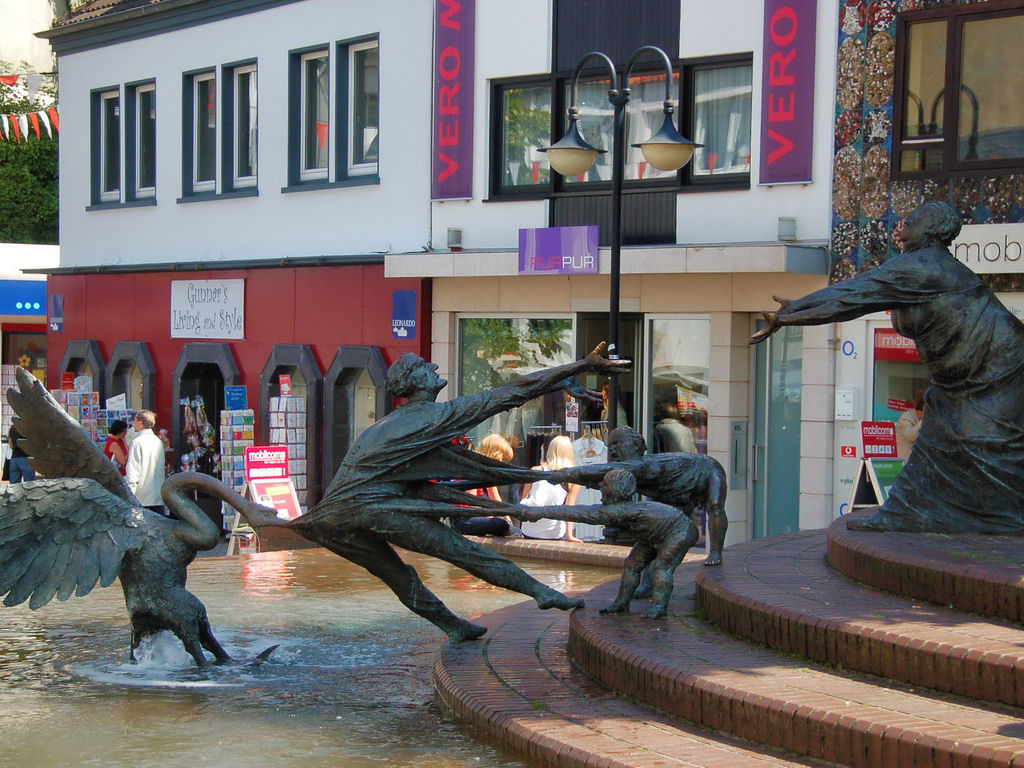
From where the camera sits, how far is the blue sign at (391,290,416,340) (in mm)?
20422

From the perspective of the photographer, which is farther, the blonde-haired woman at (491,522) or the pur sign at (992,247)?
the blonde-haired woman at (491,522)

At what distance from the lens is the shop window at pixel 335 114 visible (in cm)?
2164

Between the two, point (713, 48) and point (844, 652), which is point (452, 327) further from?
point (844, 652)

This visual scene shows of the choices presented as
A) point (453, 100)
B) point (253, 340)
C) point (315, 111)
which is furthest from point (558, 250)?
point (253, 340)

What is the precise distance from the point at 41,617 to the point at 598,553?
15.9 feet

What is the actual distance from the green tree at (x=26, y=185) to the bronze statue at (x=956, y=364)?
4358 cm

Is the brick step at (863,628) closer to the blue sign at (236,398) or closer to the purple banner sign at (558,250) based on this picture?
the purple banner sign at (558,250)

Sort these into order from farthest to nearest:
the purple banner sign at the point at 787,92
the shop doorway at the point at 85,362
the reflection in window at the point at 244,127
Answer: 1. the shop doorway at the point at 85,362
2. the reflection in window at the point at 244,127
3. the purple banner sign at the point at 787,92

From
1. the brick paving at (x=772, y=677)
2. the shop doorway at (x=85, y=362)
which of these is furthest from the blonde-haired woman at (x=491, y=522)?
the shop doorway at (x=85, y=362)

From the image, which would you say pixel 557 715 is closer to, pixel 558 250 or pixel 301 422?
pixel 558 250

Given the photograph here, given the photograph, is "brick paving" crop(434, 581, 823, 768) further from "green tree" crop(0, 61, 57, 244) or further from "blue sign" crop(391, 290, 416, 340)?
"green tree" crop(0, 61, 57, 244)

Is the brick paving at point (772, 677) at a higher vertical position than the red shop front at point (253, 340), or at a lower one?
lower

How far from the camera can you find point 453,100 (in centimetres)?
2002

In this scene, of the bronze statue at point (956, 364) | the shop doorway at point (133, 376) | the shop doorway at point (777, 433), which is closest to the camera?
the bronze statue at point (956, 364)
